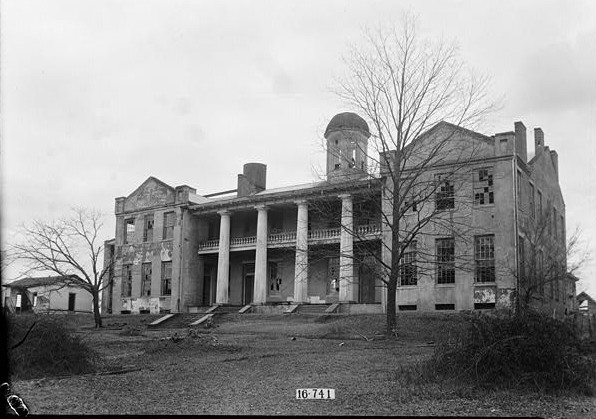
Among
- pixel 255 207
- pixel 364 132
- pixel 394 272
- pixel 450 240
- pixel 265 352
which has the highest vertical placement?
pixel 364 132

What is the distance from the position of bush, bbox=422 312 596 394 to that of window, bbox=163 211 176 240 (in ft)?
101

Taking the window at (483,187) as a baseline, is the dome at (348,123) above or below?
above

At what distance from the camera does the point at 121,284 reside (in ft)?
139

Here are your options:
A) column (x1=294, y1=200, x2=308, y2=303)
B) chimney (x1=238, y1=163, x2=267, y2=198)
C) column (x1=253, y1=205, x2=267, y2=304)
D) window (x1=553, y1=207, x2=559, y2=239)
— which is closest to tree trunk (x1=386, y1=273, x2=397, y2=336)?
column (x1=294, y1=200, x2=308, y2=303)

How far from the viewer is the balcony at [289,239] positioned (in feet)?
107

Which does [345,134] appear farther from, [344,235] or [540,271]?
[540,271]

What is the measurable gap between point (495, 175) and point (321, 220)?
446 inches

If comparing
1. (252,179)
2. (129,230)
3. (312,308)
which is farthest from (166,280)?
(312,308)

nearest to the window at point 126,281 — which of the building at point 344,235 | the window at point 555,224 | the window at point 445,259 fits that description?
the building at point 344,235

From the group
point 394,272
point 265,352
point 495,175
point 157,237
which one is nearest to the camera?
point 265,352

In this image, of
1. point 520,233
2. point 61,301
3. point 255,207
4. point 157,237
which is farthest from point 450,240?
point 61,301

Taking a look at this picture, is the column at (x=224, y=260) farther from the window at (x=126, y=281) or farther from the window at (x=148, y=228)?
the window at (x=126, y=281)

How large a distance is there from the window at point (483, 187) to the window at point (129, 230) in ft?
77.7

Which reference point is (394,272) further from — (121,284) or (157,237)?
(121,284)
